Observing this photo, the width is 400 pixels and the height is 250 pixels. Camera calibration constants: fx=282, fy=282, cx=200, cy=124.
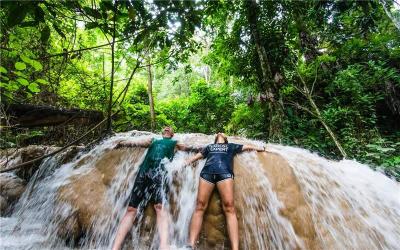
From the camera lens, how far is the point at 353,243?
3686mm

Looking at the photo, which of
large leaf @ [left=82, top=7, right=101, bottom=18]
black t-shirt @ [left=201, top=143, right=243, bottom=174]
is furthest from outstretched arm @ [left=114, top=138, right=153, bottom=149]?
large leaf @ [left=82, top=7, right=101, bottom=18]

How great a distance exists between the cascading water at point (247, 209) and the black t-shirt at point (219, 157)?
20 centimetres

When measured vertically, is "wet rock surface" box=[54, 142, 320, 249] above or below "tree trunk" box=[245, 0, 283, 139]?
below

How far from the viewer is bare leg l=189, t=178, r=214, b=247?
12.4ft

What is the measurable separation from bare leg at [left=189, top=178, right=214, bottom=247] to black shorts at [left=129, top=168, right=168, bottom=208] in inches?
23.0

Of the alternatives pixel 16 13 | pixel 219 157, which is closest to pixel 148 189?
pixel 219 157

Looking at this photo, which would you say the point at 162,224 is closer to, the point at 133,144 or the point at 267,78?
the point at 133,144

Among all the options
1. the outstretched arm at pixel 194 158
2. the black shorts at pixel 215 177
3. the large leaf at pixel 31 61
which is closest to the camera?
the large leaf at pixel 31 61

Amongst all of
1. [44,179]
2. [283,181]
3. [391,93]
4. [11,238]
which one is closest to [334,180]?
[283,181]

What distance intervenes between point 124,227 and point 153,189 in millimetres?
676

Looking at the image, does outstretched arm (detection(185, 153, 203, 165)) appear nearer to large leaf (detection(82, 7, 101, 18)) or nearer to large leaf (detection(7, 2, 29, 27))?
large leaf (detection(82, 7, 101, 18))

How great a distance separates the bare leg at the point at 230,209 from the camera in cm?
360

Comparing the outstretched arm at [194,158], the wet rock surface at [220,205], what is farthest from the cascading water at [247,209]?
the outstretched arm at [194,158]

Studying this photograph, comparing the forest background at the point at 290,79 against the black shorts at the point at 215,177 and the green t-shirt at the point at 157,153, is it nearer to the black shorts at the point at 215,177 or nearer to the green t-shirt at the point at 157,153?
the green t-shirt at the point at 157,153
